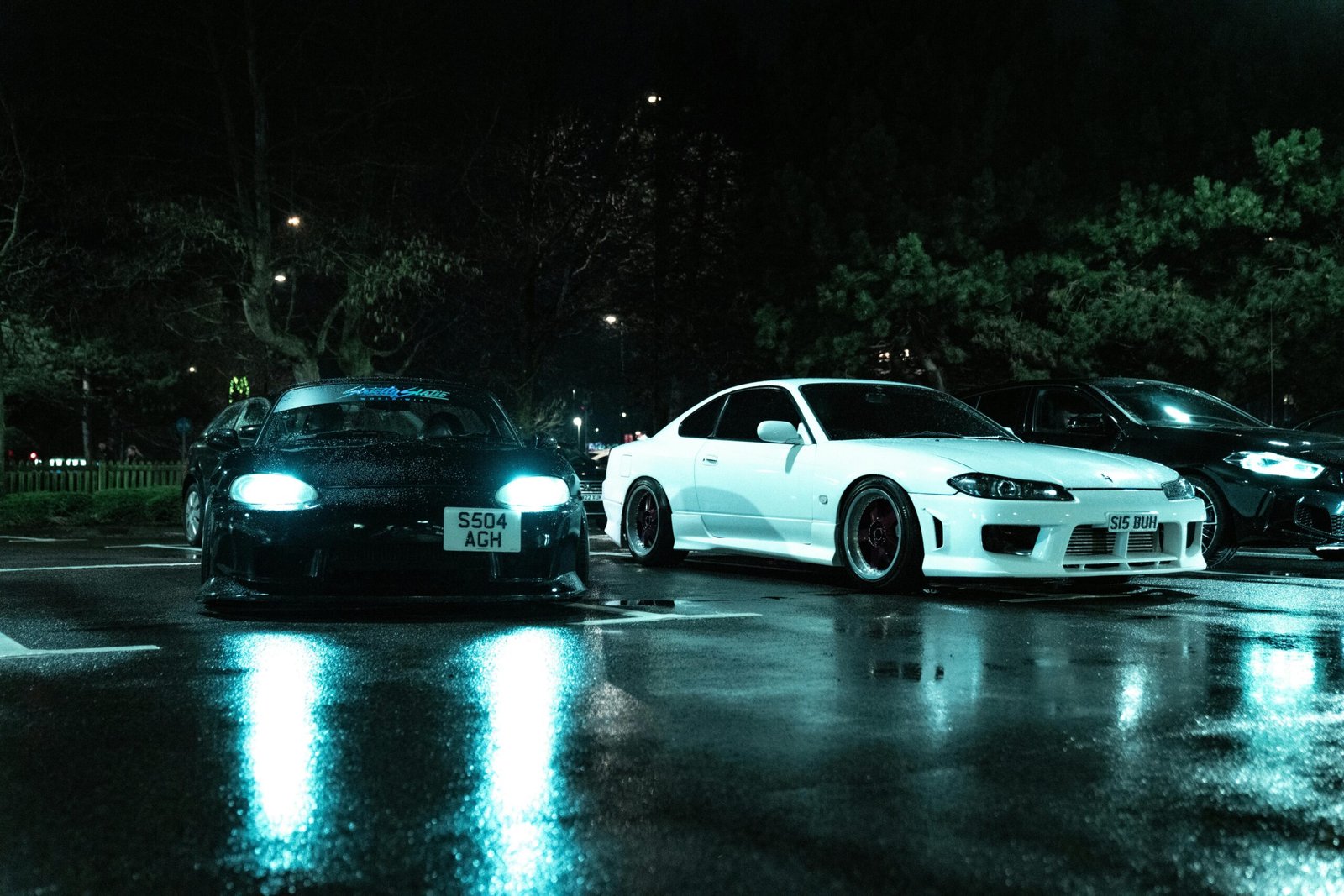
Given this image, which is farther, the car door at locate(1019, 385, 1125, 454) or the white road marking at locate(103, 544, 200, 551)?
the white road marking at locate(103, 544, 200, 551)

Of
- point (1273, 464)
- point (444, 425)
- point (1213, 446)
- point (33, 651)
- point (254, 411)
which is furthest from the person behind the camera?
point (254, 411)

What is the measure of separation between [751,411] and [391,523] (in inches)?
169

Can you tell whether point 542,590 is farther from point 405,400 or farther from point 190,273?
point 190,273

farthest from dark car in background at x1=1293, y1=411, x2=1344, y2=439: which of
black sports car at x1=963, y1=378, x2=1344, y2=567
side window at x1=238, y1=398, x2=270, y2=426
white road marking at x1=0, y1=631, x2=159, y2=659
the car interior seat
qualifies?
white road marking at x1=0, y1=631, x2=159, y2=659

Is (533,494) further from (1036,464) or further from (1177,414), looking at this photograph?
(1177,414)

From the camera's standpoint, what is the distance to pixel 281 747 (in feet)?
15.2

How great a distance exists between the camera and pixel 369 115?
27.3m

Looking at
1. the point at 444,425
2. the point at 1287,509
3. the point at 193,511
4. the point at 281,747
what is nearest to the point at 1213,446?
the point at 1287,509

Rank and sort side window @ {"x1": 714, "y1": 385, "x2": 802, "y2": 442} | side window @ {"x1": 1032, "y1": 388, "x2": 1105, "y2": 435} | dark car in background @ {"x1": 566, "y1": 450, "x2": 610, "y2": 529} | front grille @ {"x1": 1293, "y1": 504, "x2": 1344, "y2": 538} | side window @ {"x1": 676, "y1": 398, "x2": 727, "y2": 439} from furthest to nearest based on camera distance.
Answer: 1. dark car in background @ {"x1": 566, "y1": 450, "x2": 610, "y2": 529}
2. side window @ {"x1": 1032, "y1": 388, "x2": 1105, "y2": 435}
3. side window @ {"x1": 676, "y1": 398, "x2": 727, "y2": 439}
4. side window @ {"x1": 714, "y1": 385, "x2": 802, "y2": 442}
5. front grille @ {"x1": 1293, "y1": 504, "x2": 1344, "y2": 538}

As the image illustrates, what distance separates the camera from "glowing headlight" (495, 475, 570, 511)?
796 centimetres

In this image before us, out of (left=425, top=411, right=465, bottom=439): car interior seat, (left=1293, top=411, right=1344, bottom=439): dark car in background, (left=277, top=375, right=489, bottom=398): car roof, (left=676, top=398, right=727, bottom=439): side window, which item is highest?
(left=1293, top=411, right=1344, bottom=439): dark car in background

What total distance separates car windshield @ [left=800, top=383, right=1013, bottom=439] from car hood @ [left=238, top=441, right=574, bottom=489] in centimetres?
285

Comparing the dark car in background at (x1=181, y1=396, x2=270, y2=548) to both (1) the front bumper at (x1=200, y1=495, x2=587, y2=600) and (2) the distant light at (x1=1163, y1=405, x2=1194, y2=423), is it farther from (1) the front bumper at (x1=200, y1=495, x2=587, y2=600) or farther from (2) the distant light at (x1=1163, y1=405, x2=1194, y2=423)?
(2) the distant light at (x1=1163, y1=405, x2=1194, y2=423)

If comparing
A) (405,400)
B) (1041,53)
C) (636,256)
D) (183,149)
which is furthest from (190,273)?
(405,400)
